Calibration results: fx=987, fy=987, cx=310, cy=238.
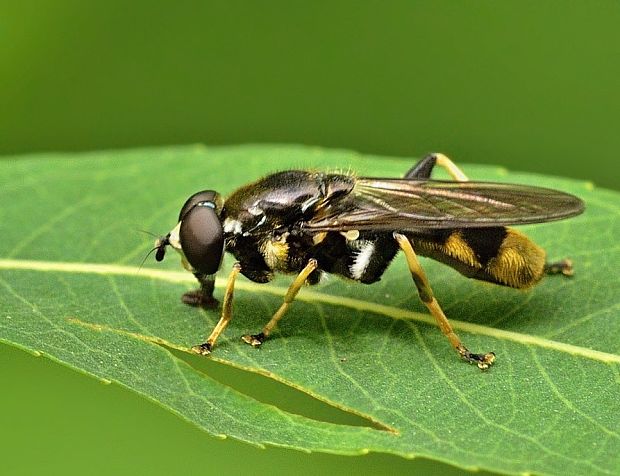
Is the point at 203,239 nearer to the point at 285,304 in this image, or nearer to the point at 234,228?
the point at 234,228

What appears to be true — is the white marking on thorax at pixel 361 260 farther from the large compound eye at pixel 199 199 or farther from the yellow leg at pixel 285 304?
the large compound eye at pixel 199 199

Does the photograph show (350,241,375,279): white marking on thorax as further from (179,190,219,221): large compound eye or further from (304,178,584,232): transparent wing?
(179,190,219,221): large compound eye

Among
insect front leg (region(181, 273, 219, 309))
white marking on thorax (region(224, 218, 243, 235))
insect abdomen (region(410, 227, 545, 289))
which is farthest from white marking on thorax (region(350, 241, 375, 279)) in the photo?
insect front leg (region(181, 273, 219, 309))

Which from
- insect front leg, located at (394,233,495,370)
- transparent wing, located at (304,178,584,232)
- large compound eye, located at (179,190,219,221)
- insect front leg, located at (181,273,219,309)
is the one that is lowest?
insect front leg, located at (181,273,219,309)

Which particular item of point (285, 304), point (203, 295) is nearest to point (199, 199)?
point (203, 295)

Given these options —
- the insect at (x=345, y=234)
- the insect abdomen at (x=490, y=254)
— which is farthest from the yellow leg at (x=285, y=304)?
the insect abdomen at (x=490, y=254)

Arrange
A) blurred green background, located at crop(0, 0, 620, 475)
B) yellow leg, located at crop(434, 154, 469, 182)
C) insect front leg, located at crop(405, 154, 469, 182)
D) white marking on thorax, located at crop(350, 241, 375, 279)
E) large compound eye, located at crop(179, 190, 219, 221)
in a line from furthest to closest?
blurred green background, located at crop(0, 0, 620, 475), yellow leg, located at crop(434, 154, 469, 182), insect front leg, located at crop(405, 154, 469, 182), large compound eye, located at crop(179, 190, 219, 221), white marking on thorax, located at crop(350, 241, 375, 279)
